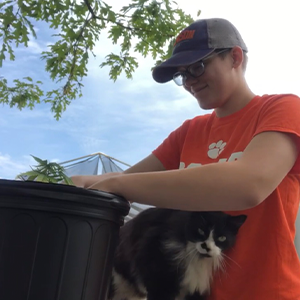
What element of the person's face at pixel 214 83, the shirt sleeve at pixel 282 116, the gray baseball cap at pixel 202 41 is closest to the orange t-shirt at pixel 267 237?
the shirt sleeve at pixel 282 116

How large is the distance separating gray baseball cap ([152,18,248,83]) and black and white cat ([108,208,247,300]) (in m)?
0.49

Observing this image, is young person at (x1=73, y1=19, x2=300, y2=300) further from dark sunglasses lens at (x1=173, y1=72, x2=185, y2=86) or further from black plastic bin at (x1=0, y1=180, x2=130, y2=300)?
black plastic bin at (x1=0, y1=180, x2=130, y2=300)

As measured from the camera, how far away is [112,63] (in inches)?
119

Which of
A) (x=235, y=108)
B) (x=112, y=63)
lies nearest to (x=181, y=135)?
(x=235, y=108)

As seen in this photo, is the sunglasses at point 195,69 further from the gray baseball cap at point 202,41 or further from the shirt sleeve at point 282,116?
the shirt sleeve at point 282,116

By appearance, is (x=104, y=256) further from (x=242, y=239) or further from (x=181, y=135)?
(x=181, y=135)

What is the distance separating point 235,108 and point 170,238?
485 mm

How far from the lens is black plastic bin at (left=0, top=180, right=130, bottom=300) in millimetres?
687

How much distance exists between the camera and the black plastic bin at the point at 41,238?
27.0 inches

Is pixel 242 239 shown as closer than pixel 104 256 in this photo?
No

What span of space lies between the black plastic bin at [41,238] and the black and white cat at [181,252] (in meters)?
0.40

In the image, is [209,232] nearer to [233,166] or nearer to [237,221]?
A: [237,221]

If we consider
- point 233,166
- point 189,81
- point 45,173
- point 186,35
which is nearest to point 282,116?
point 233,166

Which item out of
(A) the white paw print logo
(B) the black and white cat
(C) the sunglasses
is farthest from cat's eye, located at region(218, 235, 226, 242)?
(C) the sunglasses
